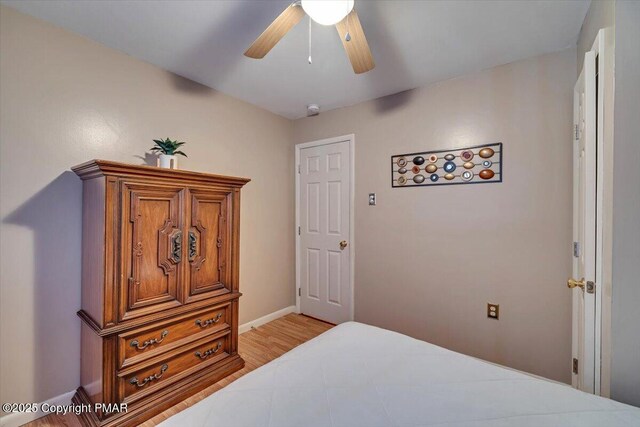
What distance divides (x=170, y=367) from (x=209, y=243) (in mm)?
851

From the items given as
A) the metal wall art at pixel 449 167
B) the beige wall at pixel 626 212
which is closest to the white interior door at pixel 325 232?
the metal wall art at pixel 449 167

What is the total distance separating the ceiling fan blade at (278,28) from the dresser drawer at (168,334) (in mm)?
1750

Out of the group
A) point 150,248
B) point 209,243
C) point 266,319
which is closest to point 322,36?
point 209,243

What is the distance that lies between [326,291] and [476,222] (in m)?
1.75

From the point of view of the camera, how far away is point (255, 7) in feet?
5.14

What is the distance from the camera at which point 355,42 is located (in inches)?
56.1

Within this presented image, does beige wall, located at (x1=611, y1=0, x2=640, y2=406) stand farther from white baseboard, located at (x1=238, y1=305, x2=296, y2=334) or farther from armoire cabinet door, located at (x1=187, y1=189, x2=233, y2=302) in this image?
white baseboard, located at (x1=238, y1=305, x2=296, y2=334)

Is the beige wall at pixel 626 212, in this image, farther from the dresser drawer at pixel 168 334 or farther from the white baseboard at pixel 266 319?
the white baseboard at pixel 266 319

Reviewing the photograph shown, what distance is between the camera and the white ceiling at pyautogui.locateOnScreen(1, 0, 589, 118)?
158 centimetres

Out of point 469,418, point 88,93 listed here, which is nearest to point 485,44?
point 469,418

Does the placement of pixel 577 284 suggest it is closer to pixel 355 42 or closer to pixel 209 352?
pixel 355 42

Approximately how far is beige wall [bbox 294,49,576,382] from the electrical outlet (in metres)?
0.04

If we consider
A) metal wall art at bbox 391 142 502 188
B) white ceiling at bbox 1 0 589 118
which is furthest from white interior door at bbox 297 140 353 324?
white ceiling at bbox 1 0 589 118

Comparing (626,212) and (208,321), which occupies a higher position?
(626,212)
